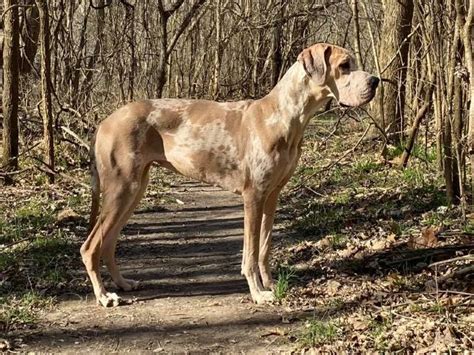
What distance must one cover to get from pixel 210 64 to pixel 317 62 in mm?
15296

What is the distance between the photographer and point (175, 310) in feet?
17.3

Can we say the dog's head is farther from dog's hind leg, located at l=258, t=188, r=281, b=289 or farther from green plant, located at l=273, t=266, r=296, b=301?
green plant, located at l=273, t=266, r=296, b=301

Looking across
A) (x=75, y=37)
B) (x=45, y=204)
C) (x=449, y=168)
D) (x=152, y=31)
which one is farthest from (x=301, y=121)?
(x=152, y=31)

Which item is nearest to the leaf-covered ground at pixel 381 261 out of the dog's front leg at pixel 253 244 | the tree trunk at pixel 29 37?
the dog's front leg at pixel 253 244

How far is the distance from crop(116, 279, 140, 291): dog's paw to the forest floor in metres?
0.06

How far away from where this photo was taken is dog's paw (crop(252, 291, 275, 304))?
5.30 metres

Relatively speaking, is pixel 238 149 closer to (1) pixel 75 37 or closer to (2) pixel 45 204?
(2) pixel 45 204

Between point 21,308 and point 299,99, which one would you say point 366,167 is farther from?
point 21,308

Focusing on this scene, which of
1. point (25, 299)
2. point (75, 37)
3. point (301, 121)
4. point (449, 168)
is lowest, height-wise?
point (25, 299)

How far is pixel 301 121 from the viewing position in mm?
5328

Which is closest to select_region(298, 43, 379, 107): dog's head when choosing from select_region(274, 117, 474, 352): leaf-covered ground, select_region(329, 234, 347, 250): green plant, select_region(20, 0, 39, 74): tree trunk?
select_region(274, 117, 474, 352): leaf-covered ground

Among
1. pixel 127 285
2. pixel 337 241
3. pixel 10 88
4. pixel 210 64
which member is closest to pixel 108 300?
pixel 127 285

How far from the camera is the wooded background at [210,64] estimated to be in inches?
270

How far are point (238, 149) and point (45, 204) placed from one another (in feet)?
14.1
